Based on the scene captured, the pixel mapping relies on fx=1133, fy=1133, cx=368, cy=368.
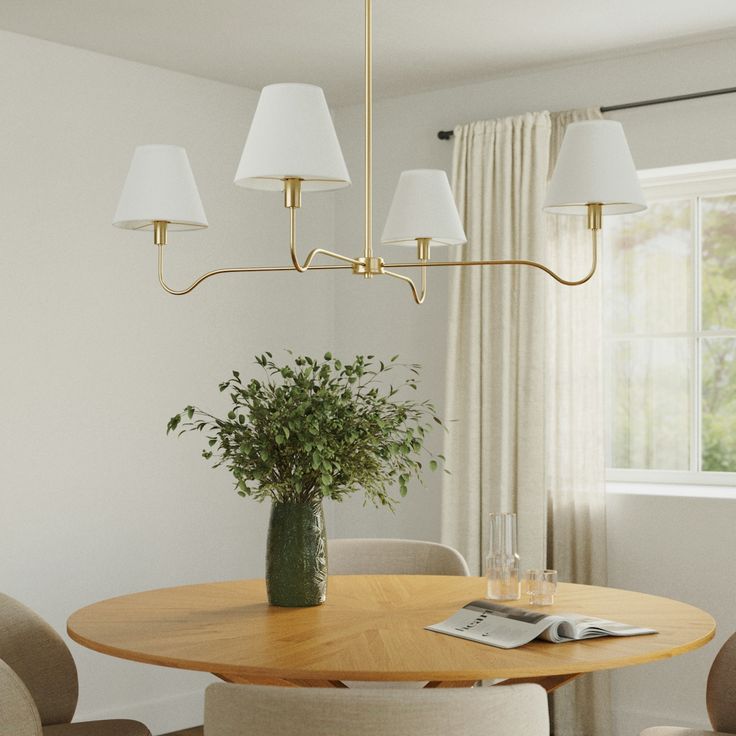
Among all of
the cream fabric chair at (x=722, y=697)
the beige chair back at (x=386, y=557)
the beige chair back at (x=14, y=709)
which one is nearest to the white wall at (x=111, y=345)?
the beige chair back at (x=386, y=557)

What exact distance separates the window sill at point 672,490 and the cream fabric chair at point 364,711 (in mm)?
2607

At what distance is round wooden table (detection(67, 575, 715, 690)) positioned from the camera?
228 centimetres

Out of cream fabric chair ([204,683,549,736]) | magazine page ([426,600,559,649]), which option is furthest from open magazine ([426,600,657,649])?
cream fabric chair ([204,683,549,736])

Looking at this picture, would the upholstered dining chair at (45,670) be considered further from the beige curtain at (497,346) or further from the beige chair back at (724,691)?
the beige curtain at (497,346)

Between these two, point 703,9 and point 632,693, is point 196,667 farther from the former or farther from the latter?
point 703,9

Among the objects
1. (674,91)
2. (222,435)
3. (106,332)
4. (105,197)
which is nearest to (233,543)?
(106,332)

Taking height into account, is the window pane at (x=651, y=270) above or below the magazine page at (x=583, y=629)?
above

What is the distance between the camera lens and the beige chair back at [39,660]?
2998 mm

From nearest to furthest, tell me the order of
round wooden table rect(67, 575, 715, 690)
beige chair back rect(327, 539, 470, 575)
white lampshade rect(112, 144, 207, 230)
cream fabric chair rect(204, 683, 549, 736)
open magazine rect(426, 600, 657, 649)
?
cream fabric chair rect(204, 683, 549, 736), round wooden table rect(67, 575, 715, 690), open magazine rect(426, 600, 657, 649), white lampshade rect(112, 144, 207, 230), beige chair back rect(327, 539, 470, 575)

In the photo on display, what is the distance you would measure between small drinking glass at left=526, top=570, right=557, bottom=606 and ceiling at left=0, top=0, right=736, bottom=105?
205 centimetres

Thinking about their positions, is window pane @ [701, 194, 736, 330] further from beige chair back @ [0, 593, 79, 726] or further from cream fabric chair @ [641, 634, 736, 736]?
beige chair back @ [0, 593, 79, 726]

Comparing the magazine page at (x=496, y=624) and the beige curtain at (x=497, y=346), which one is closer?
the magazine page at (x=496, y=624)

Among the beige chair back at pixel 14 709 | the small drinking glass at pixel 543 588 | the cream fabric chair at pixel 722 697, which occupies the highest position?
the small drinking glass at pixel 543 588

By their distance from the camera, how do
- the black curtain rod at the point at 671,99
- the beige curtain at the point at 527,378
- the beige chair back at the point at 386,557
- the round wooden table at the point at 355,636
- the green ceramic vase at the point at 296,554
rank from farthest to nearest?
1. the beige curtain at the point at 527,378
2. the black curtain rod at the point at 671,99
3. the beige chair back at the point at 386,557
4. the green ceramic vase at the point at 296,554
5. the round wooden table at the point at 355,636
